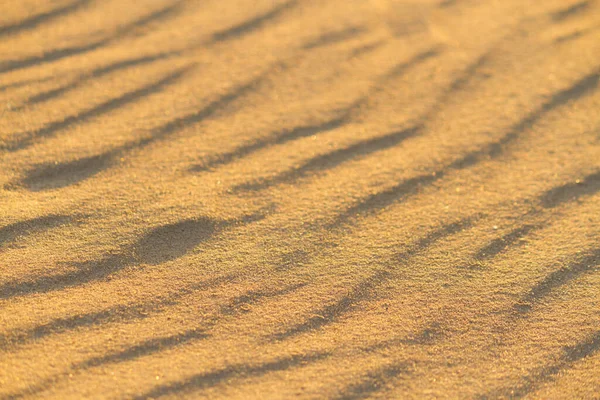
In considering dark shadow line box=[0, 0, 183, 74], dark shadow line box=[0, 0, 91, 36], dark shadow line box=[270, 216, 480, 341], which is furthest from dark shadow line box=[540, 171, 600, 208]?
dark shadow line box=[0, 0, 91, 36]

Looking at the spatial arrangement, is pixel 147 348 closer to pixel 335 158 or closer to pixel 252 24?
pixel 335 158

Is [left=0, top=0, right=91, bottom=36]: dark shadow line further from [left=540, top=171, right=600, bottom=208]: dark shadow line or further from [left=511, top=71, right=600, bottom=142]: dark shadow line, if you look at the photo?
[left=540, top=171, right=600, bottom=208]: dark shadow line

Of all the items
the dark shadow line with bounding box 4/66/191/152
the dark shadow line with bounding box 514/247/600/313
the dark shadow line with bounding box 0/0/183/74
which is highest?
the dark shadow line with bounding box 0/0/183/74

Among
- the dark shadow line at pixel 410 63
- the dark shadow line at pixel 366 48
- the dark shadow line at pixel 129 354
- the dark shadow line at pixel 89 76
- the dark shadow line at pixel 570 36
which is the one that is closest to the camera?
the dark shadow line at pixel 129 354

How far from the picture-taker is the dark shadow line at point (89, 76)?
236 centimetres

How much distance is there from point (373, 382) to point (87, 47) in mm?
1796

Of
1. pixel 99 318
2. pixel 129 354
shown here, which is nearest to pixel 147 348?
pixel 129 354

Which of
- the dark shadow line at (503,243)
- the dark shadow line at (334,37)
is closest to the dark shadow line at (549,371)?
the dark shadow line at (503,243)

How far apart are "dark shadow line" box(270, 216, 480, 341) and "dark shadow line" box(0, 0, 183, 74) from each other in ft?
5.01

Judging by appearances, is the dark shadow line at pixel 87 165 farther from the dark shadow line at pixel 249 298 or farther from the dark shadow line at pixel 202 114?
the dark shadow line at pixel 249 298

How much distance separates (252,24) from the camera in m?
2.83

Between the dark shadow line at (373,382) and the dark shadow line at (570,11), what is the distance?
6.76 feet

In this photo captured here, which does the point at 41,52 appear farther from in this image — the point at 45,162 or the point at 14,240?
the point at 14,240

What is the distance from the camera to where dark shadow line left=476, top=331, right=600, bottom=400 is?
5.24 feet
